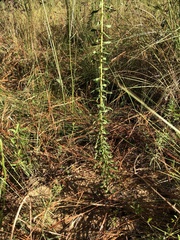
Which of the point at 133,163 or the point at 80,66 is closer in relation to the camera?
the point at 133,163

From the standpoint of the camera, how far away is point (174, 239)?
1.07 meters

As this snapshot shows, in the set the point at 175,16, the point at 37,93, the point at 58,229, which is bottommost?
the point at 58,229

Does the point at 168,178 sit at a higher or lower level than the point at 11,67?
lower

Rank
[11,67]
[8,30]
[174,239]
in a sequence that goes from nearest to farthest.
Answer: [174,239] → [11,67] → [8,30]

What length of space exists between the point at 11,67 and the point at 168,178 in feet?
5.29

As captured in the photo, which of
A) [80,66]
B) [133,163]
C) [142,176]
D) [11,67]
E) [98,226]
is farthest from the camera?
[11,67]

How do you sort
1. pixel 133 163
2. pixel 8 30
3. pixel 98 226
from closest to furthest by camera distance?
1. pixel 98 226
2. pixel 133 163
3. pixel 8 30

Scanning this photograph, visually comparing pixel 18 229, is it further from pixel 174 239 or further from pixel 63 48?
pixel 63 48

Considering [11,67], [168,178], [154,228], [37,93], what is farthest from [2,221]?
[11,67]

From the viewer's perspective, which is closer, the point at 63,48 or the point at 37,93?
the point at 37,93

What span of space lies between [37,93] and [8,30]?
1.02m

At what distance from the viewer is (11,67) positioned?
7.69 ft

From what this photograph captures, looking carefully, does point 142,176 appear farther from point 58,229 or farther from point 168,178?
point 58,229

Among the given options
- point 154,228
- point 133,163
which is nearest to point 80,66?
point 133,163
